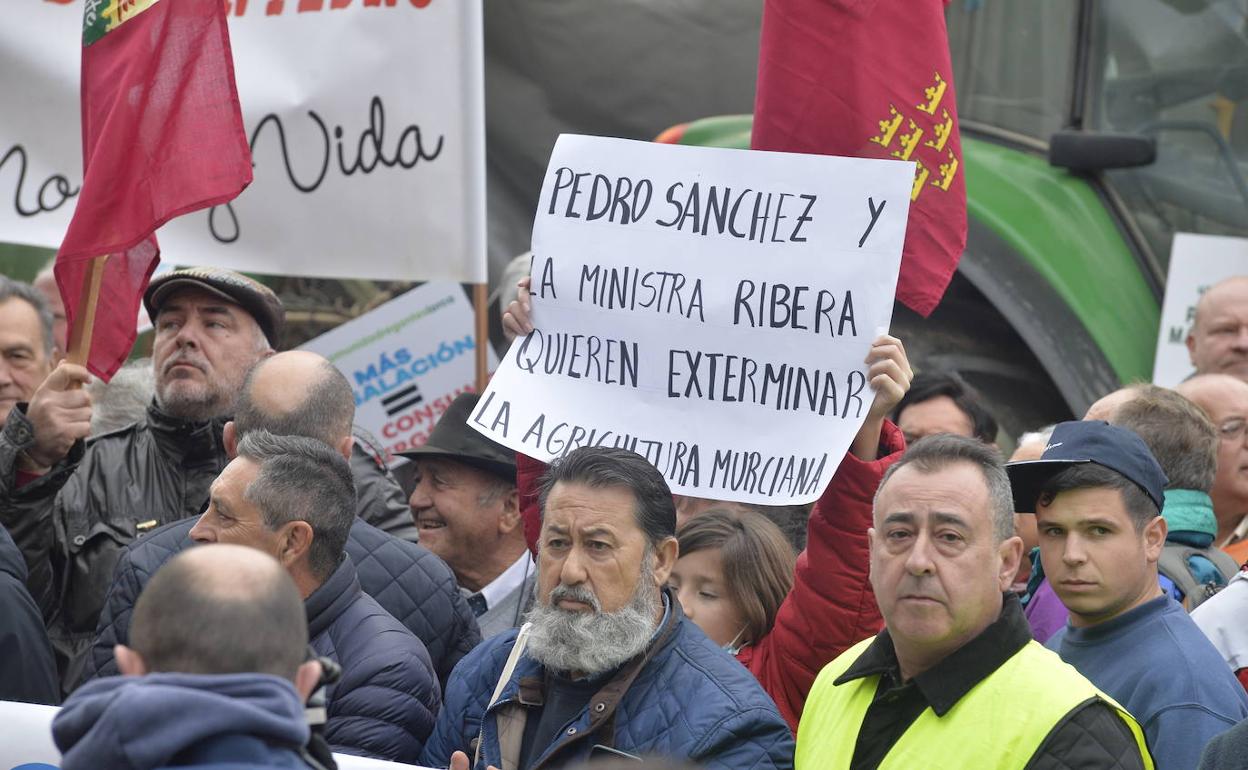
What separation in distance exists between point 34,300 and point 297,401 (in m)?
1.38

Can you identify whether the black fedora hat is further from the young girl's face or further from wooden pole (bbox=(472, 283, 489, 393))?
the young girl's face

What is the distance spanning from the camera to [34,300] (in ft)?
17.8

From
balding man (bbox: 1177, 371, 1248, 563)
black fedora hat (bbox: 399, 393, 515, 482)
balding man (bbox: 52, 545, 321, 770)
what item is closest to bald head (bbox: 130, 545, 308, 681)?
balding man (bbox: 52, 545, 321, 770)

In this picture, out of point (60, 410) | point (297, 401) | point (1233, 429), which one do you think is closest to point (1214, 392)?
point (1233, 429)

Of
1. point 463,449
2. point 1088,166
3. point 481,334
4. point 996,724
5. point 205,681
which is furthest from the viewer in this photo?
point 1088,166

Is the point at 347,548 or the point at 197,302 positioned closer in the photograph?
the point at 347,548

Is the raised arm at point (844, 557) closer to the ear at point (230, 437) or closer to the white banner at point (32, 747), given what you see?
the white banner at point (32, 747)

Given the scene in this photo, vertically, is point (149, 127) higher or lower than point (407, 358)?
higher

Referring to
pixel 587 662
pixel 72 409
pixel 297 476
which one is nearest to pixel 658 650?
pixel 587 662

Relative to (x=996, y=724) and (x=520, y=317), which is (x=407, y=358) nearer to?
(x=520, y=317)

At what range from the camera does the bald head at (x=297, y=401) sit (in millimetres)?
4508

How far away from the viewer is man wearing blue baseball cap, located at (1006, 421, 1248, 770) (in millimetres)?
3332

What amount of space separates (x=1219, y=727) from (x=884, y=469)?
869mm

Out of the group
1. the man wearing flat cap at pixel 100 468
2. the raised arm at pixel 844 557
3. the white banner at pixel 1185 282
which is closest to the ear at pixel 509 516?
the man wearing flat cap at pixel 100 468
